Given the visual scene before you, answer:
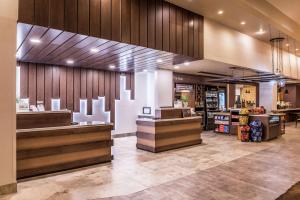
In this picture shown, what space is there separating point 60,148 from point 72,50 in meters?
2.39

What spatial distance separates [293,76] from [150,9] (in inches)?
413

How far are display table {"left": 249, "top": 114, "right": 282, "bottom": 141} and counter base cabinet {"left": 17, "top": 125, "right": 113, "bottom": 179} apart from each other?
238 inches

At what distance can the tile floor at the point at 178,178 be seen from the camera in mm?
3643

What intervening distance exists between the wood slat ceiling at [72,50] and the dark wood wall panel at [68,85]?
388 millimetres

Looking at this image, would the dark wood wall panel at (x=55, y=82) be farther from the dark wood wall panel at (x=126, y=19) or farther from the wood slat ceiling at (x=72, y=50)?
the dark wood wall panel at (x=126, y=19)

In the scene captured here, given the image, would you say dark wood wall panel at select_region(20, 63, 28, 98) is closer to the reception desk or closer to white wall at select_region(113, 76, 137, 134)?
the reception desk

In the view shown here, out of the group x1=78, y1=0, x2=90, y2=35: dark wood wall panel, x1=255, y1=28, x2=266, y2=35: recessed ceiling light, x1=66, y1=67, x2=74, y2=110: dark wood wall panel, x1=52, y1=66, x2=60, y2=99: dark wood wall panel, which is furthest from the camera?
x1=255, y1=28, x2=266, y2=35: recessed ceiling light

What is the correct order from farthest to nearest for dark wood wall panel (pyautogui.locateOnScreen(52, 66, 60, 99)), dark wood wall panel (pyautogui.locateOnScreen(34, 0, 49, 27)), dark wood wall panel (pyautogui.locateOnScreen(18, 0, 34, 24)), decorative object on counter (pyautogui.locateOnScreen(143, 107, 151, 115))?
decorative object on counter (pyautogui.locateOnScreen(143, 107, 151, 115)) → dark wood wall panel (pyautogui.locateOnScreen(52, 66, 60, 99)) → dark wood wall panel (pyautogui.locateOnScreen(34, 0, 49, 27)) → dark wood wall panel (pyautogui.locateOnScreen(18, 0, 34, 24))

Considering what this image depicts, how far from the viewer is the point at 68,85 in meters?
7.86

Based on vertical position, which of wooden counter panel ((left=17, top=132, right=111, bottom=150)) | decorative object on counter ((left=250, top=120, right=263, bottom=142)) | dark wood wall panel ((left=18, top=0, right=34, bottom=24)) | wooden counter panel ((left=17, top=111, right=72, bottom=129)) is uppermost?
dark wood wall panel ((left=18, top=0, right=34, bottom=24))

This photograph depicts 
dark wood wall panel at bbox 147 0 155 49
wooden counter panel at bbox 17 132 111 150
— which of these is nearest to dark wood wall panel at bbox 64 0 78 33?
dark wood wall panel at bbox 147 0 155 49

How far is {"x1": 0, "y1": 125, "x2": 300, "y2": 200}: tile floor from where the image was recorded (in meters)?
3.64

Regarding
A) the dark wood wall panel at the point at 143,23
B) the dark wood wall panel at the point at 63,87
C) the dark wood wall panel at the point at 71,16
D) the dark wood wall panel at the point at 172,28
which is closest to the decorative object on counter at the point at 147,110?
the dark wood wall panel at the point at 63,87

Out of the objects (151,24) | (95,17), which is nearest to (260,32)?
(151,24)
